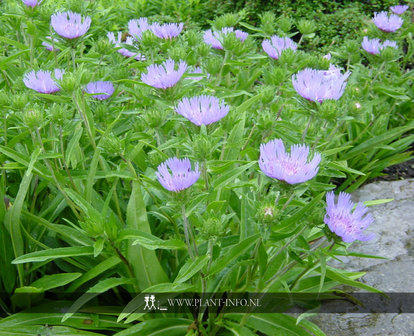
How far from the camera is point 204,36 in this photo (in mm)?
2516

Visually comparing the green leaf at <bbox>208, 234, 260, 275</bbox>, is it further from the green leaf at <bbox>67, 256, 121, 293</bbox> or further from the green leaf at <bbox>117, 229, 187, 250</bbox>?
the green leaf at <bbox>67, 256, 121, 293</bbox>

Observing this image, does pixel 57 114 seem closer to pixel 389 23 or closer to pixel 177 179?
pixel 177 179

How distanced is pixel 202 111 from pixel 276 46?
107 cm

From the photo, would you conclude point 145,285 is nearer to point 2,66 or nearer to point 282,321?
point 282,321

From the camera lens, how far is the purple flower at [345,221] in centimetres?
131

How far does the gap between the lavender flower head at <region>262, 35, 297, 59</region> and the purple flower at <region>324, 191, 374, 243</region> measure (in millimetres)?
1115

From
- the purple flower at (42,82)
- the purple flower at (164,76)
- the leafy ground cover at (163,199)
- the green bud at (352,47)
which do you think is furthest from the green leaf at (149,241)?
the green bud at (352,47)

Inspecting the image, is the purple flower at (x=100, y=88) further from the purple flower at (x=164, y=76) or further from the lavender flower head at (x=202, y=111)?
the lavender flower head at (x=202, y=111)

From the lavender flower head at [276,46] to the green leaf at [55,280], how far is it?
1320 millimetres

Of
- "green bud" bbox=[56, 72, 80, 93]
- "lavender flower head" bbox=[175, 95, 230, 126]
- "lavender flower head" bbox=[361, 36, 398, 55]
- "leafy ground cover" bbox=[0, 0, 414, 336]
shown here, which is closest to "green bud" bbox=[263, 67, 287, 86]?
"leafy ground cover" bbox=[0, 0, 414, 336]

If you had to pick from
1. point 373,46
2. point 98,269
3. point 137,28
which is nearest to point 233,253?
point 98,269

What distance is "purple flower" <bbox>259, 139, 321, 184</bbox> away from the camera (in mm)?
1293

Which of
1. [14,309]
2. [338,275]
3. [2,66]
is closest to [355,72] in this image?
[338,275]

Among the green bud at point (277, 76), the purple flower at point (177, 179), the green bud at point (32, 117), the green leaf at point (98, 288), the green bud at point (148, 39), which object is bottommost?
the green leaf at point (98, 288)
